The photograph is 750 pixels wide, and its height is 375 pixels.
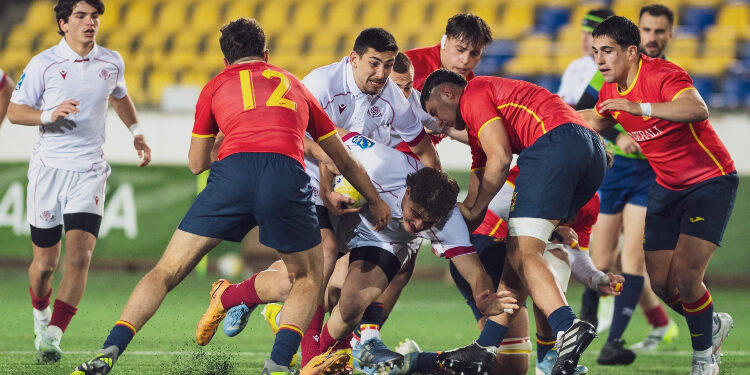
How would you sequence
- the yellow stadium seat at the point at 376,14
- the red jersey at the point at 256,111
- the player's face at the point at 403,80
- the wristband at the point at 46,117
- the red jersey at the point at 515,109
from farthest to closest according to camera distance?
the yellow stadium seat at the point at 376,14, the wristband at the point at 46,117, the player's face at the point at 403,80, the red jersey at the point at 515,109, the red jersey at the point at 256,111

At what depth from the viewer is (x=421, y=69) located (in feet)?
24.3

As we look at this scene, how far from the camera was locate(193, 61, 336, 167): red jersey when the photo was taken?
201 inches

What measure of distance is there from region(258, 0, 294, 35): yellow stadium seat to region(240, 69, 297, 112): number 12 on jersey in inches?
527

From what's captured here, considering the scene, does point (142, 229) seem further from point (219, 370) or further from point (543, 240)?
point (543, 240)

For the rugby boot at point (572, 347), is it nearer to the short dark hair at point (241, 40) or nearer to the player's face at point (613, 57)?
the player's face at point (613, 57)

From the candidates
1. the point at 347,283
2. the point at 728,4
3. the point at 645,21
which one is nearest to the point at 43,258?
the point at 347,283

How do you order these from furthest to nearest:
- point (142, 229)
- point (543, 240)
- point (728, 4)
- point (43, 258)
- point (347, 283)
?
1. point (728, 4)
2. point (142, 229)
3. point (43, 258)
4. point (347, 283)
5. point (543, 240)

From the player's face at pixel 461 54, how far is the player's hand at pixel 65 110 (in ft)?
8.75

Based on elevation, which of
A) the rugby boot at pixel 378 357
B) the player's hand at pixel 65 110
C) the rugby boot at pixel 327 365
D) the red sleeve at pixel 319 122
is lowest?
the rugby boot at pixel 378 357

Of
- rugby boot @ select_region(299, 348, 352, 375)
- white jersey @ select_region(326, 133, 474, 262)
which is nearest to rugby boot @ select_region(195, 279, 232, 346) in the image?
white jersey @ select_region(326, 133, 474, 262)

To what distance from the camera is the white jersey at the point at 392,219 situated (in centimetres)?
575

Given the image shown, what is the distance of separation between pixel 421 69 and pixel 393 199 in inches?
68.5

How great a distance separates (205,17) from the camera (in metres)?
18.8

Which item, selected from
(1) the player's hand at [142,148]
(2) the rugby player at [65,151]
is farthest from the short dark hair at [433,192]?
(2) the rugby player at [65,151]
